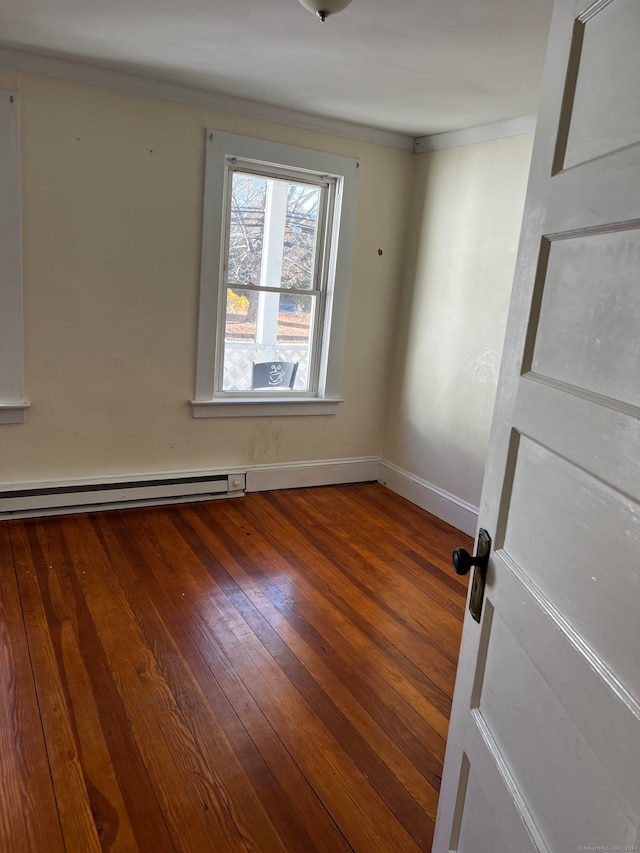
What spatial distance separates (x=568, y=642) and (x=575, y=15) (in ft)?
3.11

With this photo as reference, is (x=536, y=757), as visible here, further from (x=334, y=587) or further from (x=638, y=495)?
(x=334, y=587)

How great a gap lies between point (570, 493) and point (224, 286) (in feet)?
10.5

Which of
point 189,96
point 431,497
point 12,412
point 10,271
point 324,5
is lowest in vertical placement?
point 431,497

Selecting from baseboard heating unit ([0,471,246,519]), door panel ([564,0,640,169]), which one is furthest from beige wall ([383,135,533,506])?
door panel ([564,0,640,169])

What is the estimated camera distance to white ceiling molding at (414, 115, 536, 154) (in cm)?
331

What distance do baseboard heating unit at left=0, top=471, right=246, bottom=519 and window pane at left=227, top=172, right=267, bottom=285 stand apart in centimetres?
130

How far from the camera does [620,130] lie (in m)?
0.81

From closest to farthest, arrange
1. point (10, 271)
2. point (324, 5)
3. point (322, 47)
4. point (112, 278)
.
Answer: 1. point (324, 5)
2. point (322, 47)
3. point (10, 271)
4. point (112, 278)

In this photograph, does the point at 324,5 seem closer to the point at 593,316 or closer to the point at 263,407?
the point at 593,316

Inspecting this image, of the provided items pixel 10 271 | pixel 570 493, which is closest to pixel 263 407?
pixel 10 271

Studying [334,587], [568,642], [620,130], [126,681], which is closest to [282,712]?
[126,681]

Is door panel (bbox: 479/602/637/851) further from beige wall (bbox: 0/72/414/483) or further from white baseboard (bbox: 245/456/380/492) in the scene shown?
white baseboard (bbox: 245/456/380/492)

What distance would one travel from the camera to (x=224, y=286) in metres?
3.77

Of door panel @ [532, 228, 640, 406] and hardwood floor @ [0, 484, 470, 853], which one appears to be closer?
door panel @ [532, 228, 640, 406]
